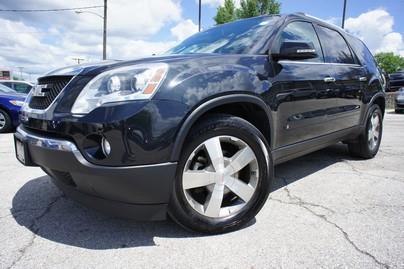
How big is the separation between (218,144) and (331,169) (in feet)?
7.94

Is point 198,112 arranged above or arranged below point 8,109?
above

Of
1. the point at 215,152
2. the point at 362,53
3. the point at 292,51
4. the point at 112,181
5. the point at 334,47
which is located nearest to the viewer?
the point at 112,181

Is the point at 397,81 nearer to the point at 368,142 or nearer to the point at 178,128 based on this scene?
the point at 368,142

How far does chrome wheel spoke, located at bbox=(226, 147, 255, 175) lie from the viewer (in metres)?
2.13

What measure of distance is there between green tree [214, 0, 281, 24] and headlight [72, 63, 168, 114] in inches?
805

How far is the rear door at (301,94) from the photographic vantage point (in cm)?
260

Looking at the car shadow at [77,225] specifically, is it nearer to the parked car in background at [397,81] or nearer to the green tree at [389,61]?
the parked car in background at [397,81]

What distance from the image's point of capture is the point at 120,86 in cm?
184

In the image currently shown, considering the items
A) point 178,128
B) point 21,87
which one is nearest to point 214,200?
point 178,128

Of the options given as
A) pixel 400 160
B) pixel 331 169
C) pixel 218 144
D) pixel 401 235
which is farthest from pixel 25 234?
pixel 400 160

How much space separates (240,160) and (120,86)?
95 centimetres

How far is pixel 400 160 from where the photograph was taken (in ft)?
14.5

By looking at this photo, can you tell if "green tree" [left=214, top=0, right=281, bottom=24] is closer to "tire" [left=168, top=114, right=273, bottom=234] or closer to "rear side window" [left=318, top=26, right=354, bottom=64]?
"rear side window" [left=318, top=26, right=354, bottom=64]

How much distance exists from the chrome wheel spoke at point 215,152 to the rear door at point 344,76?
1857mm
